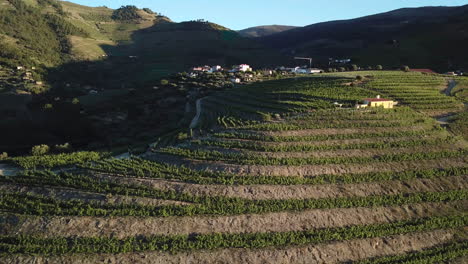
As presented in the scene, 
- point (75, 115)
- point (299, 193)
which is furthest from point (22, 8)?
point (299, 193)

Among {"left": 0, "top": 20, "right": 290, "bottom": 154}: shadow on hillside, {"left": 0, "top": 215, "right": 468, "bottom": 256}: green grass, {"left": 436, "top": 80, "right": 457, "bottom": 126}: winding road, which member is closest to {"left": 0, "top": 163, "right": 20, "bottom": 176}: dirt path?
{"left": 0, "top": 215, "right": 468, "bottom": 256}: green grass

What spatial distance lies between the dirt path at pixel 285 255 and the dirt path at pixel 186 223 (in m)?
2.37

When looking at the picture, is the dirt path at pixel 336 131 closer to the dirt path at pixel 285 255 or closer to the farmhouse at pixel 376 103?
the farmhouse at pixel 376 103

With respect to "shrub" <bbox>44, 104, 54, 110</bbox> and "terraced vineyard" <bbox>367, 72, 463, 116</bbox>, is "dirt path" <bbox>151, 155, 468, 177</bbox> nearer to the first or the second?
"terraced vineyard" <bbox>367, 72, 463, 116</bbox>

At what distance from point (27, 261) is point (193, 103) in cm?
6434

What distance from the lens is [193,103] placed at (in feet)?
287

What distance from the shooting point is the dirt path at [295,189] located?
34188 mm

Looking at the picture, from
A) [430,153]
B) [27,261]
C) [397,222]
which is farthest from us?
[430,153]

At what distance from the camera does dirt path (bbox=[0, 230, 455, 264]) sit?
26.7m

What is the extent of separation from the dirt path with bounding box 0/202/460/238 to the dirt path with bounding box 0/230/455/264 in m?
2.37

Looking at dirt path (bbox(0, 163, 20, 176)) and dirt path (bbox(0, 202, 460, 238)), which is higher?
dirt path (bbox(0, 163, 20, 176))

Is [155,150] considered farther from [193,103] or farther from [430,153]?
[193,103]

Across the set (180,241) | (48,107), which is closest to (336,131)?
(180,241)

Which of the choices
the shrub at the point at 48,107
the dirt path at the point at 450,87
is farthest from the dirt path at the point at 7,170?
the dirt path at the point at 450,87
